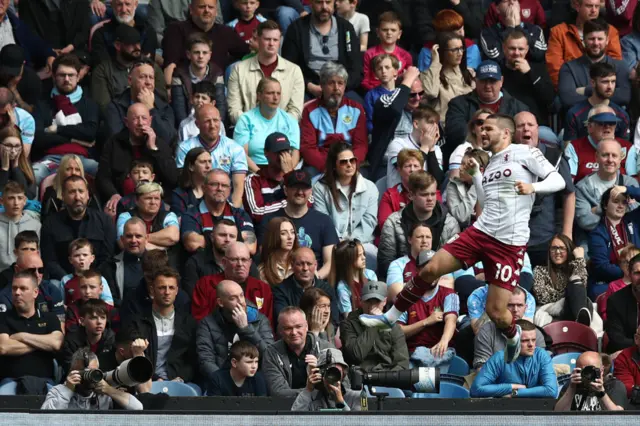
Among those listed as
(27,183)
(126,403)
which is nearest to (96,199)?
(27,183)

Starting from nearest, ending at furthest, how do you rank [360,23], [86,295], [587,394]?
[587,394]
[86,295]
[360,23]

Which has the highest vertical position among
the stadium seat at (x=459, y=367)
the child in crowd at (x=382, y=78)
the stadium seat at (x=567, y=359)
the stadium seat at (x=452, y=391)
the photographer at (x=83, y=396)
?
the child in crowd at (x=382, y=78)

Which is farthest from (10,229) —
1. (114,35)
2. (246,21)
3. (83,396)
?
(246,21)

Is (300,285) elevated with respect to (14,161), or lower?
lower

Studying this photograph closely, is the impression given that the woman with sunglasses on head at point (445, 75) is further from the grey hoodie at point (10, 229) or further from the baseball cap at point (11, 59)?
the grey hoodie at point (10, 229)

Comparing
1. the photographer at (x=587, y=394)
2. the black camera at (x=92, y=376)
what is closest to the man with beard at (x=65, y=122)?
the black camera at (x=92, y=376)

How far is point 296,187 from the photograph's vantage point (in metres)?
13.8

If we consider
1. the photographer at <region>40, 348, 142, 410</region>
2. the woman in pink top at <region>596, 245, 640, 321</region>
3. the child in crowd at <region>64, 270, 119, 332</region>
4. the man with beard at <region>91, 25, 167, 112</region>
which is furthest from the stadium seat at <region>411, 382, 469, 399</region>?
the man with beard at <region>91, 25, 167, 112</region>

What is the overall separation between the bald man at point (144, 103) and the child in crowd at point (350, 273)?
96.6 inches

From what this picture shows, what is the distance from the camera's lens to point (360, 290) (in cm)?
1331

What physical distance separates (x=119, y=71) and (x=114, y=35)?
0.47 m

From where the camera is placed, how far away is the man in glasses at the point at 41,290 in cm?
1276

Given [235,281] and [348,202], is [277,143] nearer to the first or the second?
[348,202]

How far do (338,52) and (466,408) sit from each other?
6.00 meters
